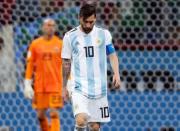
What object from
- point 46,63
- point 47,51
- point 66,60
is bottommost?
point 66,60

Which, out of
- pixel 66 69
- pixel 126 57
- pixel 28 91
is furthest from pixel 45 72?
pixel 66 69

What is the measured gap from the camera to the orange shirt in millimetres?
8734

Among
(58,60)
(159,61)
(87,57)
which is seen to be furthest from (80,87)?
(159,61)

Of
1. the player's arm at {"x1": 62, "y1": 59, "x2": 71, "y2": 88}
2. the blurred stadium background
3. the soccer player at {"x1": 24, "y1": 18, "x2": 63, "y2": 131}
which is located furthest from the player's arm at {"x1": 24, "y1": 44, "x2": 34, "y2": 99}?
the player's arm at {"x1": 62, "y1": 59, "x2": 71, "y2": 88}

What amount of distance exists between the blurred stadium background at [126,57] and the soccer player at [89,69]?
9.33 ft

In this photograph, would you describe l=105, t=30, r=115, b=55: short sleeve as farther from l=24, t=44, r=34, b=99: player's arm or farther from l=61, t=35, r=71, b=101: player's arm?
l=24, t=44, r=34, b=99: player's arm

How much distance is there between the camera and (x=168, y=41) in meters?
9.41

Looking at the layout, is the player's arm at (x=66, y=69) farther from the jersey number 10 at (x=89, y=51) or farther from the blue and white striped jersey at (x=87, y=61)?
the jersey number 10 at (x=89, y=51)

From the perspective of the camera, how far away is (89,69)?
6191mm

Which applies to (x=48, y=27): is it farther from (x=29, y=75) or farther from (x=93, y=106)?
(x=93, y=106)

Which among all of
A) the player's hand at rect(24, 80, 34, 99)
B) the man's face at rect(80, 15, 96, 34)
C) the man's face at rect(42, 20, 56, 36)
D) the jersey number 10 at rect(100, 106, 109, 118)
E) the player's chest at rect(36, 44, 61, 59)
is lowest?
the jersey number 10 at rect(100, 106, 109, 118)

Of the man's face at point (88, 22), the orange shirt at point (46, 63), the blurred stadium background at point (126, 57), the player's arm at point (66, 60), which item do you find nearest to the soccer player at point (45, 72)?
the orange shirt at point (46, 63)

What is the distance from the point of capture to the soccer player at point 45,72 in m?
8.67

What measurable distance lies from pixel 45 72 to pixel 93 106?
9.20 ft
